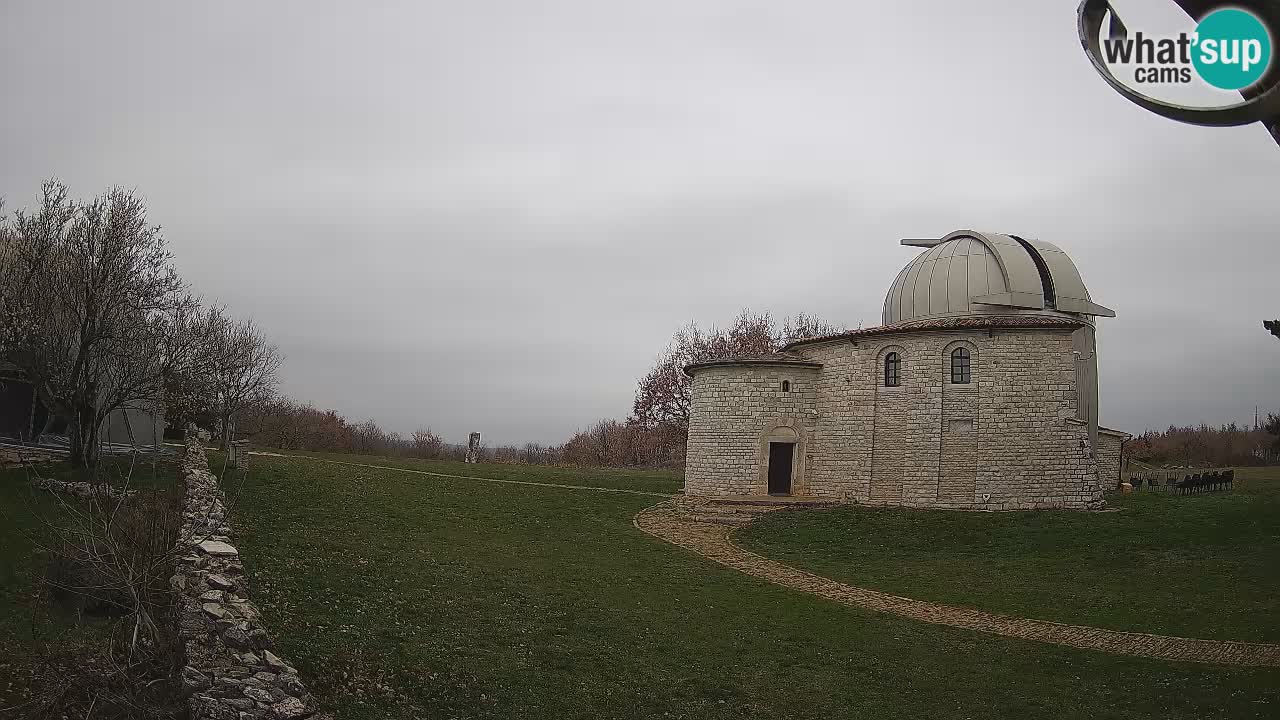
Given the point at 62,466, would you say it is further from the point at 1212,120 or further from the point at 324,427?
the point at 324,427

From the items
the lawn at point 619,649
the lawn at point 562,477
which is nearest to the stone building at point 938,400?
the lawn at point 562,477

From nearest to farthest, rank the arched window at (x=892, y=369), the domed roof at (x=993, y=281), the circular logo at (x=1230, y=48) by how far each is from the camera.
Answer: the circular logo at (x=1230, y=48)
the domed roof at (x=993, y=281)
the arched window at (x=892, y=369)

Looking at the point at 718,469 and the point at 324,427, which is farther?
the point at 324,427

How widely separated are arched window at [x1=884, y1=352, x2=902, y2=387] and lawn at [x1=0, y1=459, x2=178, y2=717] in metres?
20.8

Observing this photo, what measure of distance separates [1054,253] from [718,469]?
13.6 meters

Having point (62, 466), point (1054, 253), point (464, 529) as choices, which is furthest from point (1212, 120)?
point (1054, 253)

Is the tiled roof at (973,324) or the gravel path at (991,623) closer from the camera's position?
the gravel path at (991,623)

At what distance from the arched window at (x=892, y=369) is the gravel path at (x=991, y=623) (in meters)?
9.06

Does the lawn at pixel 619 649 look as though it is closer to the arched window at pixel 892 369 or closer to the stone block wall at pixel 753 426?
the stone block wall at pixel 753 426

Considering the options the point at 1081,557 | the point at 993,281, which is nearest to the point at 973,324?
the point at 993,281

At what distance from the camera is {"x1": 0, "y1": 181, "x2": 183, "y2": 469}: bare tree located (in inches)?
750

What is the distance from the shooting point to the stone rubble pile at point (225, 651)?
22.2 ft

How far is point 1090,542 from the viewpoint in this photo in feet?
61.1

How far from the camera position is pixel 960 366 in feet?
80.3
